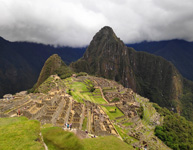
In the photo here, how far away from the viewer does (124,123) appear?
4306cm

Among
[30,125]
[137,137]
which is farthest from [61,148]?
[137,137]

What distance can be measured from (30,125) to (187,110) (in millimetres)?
214554

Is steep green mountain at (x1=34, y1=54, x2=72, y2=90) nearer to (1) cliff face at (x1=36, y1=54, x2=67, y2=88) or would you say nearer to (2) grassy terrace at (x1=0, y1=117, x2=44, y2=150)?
(1) cliff face at (x1=36, y1=54, x2=67, y2=88)

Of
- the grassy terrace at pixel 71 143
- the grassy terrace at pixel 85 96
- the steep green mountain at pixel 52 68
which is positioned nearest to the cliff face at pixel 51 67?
the steep green mountain at pixel 52 68

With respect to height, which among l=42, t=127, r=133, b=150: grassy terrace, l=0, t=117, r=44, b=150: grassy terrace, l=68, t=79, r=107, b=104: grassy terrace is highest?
l=0, t=117, r=44, b=150: grassy terrace

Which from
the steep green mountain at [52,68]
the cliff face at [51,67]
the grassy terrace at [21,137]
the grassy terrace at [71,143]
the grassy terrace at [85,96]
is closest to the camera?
the grassy terrace at [21,137]

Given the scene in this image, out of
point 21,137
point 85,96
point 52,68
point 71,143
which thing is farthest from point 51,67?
point 71,143

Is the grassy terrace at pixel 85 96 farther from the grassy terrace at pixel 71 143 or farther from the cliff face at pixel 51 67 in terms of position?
the cliff face at pixel 51 67

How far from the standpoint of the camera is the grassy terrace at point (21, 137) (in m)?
11.9

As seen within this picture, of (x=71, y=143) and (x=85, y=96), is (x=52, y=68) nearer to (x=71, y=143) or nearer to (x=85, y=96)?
(x=85, y=96)

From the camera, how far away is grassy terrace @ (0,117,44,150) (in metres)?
11.9

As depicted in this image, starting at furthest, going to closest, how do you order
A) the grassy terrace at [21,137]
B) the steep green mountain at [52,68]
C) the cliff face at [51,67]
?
the cliff face at [51,67]
the steep green mountain at [52,68]
the grassy terrace at [21,137]

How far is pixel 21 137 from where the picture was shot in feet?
43.0

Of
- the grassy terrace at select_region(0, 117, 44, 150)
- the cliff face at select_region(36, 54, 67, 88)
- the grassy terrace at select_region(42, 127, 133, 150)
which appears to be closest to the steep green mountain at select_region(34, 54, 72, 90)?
the cliff face at select_region(36, 54, 67, 88)
